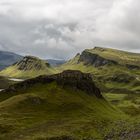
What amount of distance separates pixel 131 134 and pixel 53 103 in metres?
62.4

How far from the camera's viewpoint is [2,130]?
14238cm

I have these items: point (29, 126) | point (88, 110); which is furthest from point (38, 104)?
point (29, 126)

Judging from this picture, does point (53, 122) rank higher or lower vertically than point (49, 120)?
lower

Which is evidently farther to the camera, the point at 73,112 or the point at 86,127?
the point at 73,112

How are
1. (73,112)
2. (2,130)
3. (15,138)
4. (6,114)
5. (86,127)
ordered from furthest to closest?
(73,112) → (6,114) → (86,127) → (2,130) → (15,138)

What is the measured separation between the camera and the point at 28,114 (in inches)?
6900

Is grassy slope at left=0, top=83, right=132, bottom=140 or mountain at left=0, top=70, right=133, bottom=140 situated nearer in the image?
mountain at left=0, top=70, right=133, bottom=140

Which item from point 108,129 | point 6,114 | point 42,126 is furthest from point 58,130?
point 6,114

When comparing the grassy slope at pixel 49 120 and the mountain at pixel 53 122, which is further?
the grassy slope at pixel 49 120

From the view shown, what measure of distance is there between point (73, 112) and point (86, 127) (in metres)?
36.8

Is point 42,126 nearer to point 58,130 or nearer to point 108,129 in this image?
point 58,130

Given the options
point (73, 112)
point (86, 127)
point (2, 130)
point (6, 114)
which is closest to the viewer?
point (2, 130)

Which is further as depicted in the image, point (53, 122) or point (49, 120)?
point (49, 120)

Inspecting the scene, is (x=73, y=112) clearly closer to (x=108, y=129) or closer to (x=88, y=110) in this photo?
(x=88, y=110)
